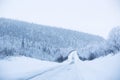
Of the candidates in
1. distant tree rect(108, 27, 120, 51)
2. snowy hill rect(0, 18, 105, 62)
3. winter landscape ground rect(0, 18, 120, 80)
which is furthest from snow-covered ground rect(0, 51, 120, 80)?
snowy hill rect(0, 18, 105, 62)

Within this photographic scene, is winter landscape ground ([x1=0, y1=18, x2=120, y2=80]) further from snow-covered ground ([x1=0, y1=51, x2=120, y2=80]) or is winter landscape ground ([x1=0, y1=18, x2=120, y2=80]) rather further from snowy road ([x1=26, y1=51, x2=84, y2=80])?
snowy road ([x1=26, y1=51, x2=84, y2=80])

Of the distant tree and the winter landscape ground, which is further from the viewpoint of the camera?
the winter landscape ground

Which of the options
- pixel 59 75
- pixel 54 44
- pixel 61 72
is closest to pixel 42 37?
pixel 54 44

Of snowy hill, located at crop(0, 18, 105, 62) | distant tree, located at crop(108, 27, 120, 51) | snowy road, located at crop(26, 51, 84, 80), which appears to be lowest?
snowy road, located at crop(26, 51, 84, 80)

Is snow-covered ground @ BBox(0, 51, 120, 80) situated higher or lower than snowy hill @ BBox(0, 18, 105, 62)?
lower

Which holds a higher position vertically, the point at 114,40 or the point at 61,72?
the point at 114,40

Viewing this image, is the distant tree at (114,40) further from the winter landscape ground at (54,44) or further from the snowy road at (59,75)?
the snowy road at (59,75)

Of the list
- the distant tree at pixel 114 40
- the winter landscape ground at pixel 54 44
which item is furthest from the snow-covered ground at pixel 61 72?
the winter landscape ground at pixel 54 44

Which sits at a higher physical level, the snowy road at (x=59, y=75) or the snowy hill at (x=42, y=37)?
the snowy hill at (x=42, y=37)

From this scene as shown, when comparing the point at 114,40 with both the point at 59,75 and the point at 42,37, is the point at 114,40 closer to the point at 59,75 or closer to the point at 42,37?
the point at 59,75

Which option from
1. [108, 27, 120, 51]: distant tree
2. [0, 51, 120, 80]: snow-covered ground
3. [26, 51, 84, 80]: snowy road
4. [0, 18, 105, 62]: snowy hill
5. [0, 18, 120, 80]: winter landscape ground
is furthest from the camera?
[0, 18, 105, 62]: snowy hill

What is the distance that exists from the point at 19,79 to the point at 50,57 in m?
13.9

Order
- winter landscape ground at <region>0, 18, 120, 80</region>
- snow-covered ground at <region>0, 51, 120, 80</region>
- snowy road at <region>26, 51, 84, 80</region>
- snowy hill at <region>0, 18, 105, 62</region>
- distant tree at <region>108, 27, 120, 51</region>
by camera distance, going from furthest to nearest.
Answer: snowy hill at <region>0, 18, 105, 62</region>, winter landscape ground at <region>0, 18, 120, 80</region>, distant tree at <region>108, 27, 120, 51</region>, snow-covered ground at <region>0, 51, 120, 80</region>, snowy road at <region>26, 51, 84, 80</region>

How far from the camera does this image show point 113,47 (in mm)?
19328
